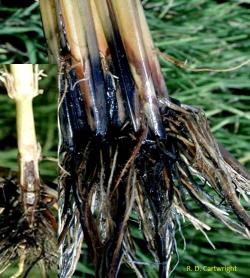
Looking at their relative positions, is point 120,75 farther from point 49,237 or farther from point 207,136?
point 49,237

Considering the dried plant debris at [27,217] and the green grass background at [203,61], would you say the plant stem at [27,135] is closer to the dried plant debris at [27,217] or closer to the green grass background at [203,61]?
the dried plant debris at [27,217]

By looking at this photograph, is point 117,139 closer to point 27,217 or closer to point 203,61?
point 27,217

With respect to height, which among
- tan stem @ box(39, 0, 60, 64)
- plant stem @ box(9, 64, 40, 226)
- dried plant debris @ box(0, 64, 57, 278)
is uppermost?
tan stem @ box(39, 0, 60, 64)

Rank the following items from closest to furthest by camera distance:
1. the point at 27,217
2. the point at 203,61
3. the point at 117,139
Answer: the point at 117,139 → the point at 27,217 → the point at 203,61

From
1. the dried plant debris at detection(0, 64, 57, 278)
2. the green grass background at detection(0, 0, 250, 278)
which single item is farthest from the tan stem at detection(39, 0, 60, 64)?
the green grass background at detection(0, 0, 250, 278)

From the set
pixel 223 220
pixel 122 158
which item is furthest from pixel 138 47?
pixel 223 220

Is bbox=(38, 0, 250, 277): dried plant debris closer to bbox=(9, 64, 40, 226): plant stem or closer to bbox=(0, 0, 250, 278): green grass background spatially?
bbox=(9, 64, 40, 226): plant stem

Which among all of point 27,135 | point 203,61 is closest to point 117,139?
point 27,135
